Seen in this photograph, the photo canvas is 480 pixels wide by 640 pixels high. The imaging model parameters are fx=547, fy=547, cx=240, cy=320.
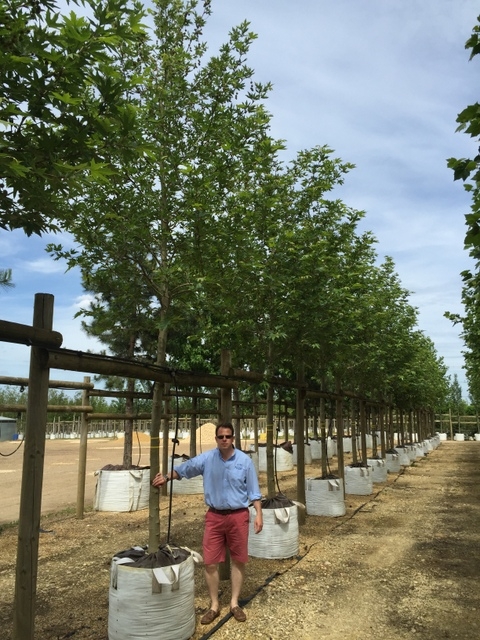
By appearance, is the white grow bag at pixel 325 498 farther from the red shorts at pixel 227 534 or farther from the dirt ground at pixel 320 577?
the red shorts at pixel 227 534

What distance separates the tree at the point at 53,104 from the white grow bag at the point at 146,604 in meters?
2.71

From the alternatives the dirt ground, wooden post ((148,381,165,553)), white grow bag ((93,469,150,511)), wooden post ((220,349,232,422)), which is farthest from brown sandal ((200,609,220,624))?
white grow bag ((93,469,150,511))

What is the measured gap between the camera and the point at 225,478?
496 cm

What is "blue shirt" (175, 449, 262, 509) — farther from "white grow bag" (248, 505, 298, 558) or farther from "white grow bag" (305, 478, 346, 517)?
"white grow bag" (305, 478, 346, 517)

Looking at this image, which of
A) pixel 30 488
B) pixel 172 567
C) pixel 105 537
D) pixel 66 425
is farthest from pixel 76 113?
→ pixel 66 425

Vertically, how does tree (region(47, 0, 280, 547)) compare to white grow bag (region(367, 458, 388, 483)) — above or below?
above

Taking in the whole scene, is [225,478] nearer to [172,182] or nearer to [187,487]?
[172,182]

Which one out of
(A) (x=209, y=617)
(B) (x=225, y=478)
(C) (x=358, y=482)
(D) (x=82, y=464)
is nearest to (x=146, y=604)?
(A) (x=209, y=617)

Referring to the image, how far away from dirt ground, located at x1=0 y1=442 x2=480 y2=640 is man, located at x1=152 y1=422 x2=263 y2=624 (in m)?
0.39

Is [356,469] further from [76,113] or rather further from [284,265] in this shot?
[76,113]

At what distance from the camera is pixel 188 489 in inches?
493

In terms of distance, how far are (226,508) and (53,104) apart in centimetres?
363

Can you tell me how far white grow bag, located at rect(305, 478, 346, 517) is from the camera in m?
9.77

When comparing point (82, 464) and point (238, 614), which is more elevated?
point (82, 464)
